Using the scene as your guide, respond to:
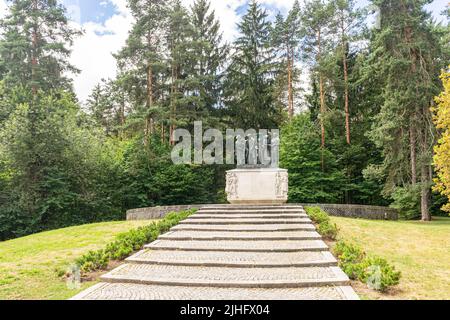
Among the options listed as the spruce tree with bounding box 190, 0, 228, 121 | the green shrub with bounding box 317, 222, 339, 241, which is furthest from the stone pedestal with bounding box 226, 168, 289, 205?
the spruce tree with bounding box 190, 0, 228, 121

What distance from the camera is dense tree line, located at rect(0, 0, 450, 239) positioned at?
51.1 feet

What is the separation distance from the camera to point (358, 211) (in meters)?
13.7

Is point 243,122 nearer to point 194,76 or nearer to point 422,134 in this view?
point 194,76

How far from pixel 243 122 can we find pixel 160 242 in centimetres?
1709

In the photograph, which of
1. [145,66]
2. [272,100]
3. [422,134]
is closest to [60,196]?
[145,66]

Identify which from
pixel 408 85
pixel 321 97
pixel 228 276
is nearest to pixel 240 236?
pixel 228 276

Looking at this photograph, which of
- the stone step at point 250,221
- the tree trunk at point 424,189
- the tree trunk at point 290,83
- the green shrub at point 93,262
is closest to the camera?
the green shrub at point 93,262

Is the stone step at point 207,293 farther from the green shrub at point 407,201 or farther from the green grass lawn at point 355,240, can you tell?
the green shrub at point 407,201

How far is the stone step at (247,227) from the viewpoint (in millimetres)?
8943

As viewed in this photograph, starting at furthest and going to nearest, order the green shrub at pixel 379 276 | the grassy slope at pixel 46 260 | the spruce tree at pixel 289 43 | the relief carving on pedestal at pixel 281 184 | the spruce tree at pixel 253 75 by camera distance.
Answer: the spruce tree at pixel 253 75, the spruce tree at pixel 289 43, the relief carving on pedestal at pixel 281 184, the grassy slope at pixel 46 260, the green shrub at pixel 379 276

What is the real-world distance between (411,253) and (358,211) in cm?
620

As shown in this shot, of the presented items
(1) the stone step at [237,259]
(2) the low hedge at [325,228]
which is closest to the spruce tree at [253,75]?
(2) the low hedge at [325,228]

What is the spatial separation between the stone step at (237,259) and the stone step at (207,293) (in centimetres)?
107

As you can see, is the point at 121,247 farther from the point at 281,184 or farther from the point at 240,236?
the point at 281,184
